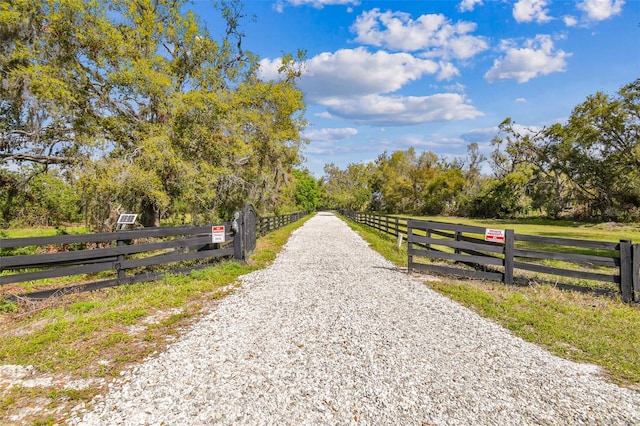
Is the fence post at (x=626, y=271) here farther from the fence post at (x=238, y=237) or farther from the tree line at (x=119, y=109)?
the tree line at (x=119, y=109)

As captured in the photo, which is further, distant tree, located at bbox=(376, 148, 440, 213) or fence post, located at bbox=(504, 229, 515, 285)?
distant tree, located at bbox=(376, 148, 440, 213)

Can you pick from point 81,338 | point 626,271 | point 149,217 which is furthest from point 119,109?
point 626,271

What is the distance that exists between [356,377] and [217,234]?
614 centimetres

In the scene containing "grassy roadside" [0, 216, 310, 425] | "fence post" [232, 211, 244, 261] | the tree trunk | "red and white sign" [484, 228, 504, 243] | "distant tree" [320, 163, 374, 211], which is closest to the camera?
"grassy roadside" [0, 216, 310, 425]

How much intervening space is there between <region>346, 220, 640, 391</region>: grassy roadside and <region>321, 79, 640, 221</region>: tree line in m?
26.1

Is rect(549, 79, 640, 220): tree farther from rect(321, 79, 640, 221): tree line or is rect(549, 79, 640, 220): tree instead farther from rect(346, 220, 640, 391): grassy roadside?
rect(346, 220, 640, 391): grassy roadside

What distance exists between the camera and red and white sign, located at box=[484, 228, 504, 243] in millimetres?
7230

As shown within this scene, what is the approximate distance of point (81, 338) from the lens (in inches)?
164

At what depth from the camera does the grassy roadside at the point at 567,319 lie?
384 cm

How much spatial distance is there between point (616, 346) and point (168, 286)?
7.29m

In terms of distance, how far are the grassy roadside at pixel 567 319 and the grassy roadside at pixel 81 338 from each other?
4892 millimetres

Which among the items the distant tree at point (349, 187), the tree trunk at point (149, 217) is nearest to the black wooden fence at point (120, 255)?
the tree trunk at point (149, 217)

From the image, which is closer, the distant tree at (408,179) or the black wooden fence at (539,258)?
the black wooden fence at (539,258)

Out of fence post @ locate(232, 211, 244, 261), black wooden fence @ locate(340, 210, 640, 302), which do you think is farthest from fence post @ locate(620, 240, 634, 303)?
fence post @ locate(232, 211, 244, 261)
